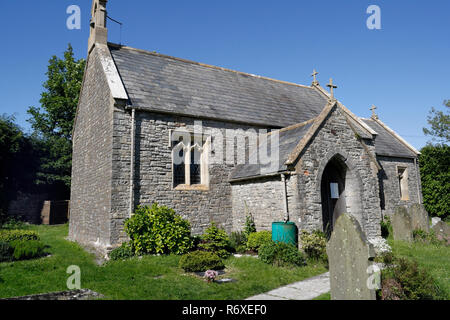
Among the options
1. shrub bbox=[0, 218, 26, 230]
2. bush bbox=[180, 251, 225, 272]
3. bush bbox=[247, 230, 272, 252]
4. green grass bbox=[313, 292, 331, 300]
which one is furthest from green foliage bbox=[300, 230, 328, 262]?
shrub bbox=[0, 218, 26, 230]

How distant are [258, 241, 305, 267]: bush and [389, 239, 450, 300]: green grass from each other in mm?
3577

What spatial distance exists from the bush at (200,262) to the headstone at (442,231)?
9856mm

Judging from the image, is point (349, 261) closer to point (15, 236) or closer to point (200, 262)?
point (200, 262)

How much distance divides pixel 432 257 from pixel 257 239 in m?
6.01

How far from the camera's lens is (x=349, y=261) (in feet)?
20.5

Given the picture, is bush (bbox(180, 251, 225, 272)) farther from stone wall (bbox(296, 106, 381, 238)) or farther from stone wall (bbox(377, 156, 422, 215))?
stone wall (bbox(377, 156, 422, 215))

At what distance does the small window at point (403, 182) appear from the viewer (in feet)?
70.9

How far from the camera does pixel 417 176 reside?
2234 cm

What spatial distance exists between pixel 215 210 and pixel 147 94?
6063 millimetres

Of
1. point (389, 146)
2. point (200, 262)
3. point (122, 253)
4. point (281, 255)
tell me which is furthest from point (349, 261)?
point (389, 146)

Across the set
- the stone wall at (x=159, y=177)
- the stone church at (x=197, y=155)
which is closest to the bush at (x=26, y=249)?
the stone church at (x=197, y=155)

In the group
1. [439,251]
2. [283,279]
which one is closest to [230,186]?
[283,279]

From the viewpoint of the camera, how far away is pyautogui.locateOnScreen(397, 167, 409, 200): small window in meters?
21.6

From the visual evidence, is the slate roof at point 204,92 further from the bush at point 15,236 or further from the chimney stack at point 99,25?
the bush at point 15,236
